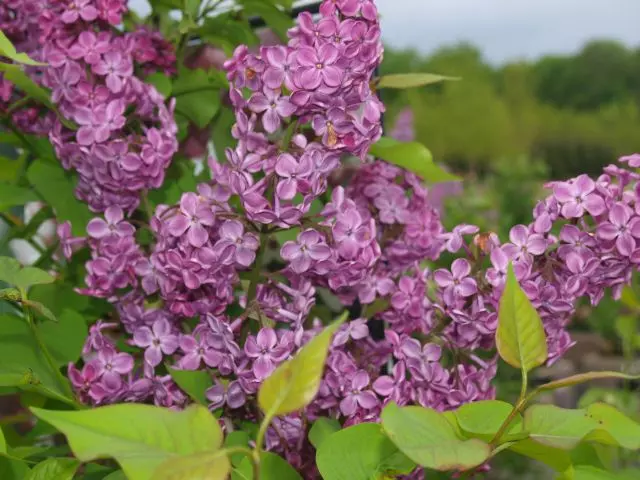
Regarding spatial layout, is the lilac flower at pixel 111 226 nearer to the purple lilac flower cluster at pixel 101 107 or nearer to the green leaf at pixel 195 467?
the purple lilac flower cluster at pixel 101 107

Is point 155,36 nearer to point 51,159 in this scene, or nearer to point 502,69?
point 51,159

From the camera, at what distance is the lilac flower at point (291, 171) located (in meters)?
0.58

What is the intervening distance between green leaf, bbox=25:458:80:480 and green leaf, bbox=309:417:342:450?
0.49 ft

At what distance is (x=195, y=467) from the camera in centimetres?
36

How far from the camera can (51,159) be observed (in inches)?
32.3

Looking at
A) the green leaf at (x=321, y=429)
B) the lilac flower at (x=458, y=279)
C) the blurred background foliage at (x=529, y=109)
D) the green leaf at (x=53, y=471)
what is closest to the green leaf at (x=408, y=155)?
the lilac flower at (x=458, y=279)

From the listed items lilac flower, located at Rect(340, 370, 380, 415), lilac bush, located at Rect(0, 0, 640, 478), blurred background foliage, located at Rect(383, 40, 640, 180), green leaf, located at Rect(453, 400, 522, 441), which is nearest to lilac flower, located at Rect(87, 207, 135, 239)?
lilac bush, located at Rect(0, 0, 640, 478)

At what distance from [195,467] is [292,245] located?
0.26 meters

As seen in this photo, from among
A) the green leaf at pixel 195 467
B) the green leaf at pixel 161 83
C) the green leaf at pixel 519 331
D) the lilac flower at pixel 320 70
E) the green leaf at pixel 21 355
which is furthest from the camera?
the green leaf at pixel 161 83

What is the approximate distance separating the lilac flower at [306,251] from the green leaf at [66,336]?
8.7 inches

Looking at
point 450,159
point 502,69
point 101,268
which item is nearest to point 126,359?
point 101,268

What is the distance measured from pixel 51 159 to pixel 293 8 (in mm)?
278

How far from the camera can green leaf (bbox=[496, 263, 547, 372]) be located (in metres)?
0.46

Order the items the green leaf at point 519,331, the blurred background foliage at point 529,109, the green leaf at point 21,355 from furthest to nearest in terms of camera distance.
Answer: the blurred background foliage at point 529,109, the green leaf at point 21,355, the green leaf at point 519,331
